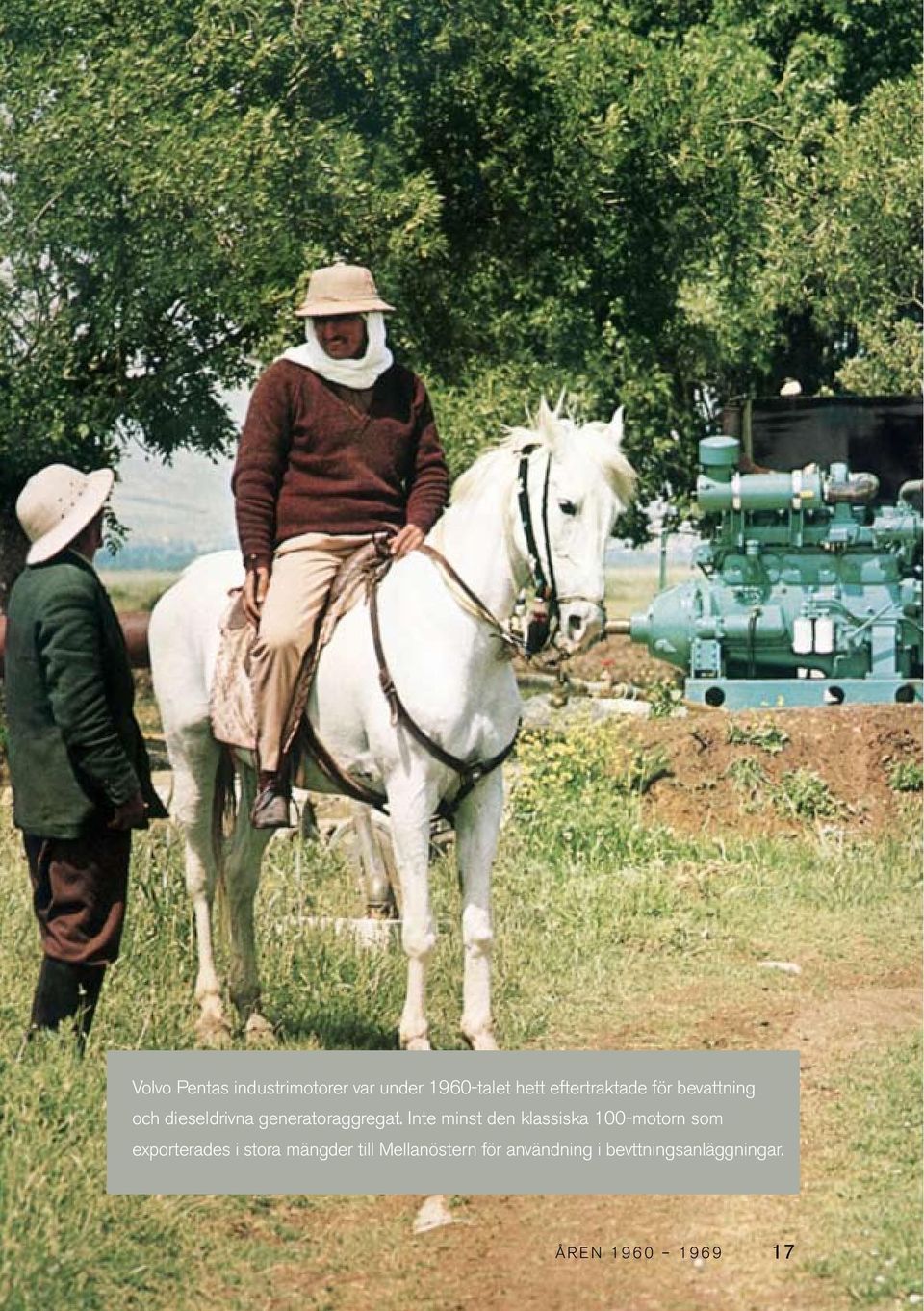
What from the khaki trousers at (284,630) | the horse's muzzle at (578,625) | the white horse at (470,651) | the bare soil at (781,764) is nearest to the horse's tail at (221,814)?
the white horse at (470,651)

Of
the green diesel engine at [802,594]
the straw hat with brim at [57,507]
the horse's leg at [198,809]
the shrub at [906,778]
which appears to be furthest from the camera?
the green diesel engine at [802,594]

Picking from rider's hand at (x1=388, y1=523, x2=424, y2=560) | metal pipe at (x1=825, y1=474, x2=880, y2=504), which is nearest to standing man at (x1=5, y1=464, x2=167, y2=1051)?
rider's hand at (x1=388, y1=523, x2=424, y2=560)

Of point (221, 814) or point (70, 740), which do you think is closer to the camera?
point (70, 740)

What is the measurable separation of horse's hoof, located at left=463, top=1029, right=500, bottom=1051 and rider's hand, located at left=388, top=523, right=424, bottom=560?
4.55 feet

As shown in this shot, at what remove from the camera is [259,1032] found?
6.12 metres

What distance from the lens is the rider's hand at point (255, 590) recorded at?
591cm

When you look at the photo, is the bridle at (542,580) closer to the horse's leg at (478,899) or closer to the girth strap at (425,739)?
the girth strap at (425,739)

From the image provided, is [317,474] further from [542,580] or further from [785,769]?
[785,769]

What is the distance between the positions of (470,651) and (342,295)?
3.61 feet

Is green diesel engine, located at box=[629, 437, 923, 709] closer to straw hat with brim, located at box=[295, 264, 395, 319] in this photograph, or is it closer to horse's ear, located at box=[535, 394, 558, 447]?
straw hat with brim, located at box=[295, 264, 395, 319]

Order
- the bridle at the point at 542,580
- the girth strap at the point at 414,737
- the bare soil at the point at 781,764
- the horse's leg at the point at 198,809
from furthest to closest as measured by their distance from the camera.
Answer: the bare soil at the point at 781,764
the horse's leg at the point at 198,809
the girth strap at the point at 414,737
the bridle at the point at 542,580

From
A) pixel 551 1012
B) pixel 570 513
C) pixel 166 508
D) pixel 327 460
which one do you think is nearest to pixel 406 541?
pixel 327 460

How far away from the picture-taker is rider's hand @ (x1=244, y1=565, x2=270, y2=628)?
5914 mm

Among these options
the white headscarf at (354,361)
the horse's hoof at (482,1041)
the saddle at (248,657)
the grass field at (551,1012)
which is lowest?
the grass field at (551,1012)
